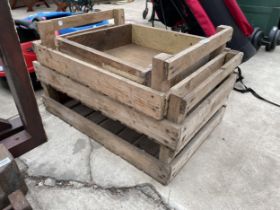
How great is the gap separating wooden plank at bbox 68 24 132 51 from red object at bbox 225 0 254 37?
3.90 ft

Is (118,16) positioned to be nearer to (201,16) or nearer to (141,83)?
(201,16)

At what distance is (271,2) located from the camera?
119 inches

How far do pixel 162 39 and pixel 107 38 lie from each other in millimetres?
417

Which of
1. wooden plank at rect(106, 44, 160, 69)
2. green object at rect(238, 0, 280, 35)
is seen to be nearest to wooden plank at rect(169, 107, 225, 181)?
wooden plank at rect(106, 44, 160, 69)

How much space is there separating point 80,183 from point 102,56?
0.76 m

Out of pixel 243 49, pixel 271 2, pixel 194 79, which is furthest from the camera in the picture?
pixel 271 2

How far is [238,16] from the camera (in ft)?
7.91

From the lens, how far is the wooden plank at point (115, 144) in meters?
Answer: 1.36

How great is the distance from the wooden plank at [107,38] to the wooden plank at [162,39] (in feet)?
0.24

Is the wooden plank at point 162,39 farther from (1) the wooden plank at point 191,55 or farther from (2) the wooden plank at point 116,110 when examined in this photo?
(2) the wooden plank at point 116,110

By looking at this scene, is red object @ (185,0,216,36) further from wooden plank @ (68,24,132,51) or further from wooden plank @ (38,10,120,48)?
wooden plank @ (38,10,120,48)

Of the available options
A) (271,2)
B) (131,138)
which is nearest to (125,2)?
(271,2)

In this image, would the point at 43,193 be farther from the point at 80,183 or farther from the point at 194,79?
the point at 194,79

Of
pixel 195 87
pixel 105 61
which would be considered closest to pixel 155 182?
pixel 195 87
